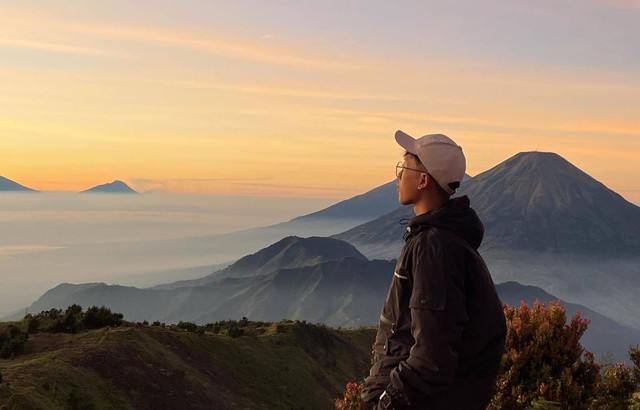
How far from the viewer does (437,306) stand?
4176mm

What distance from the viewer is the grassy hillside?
21.1 meters

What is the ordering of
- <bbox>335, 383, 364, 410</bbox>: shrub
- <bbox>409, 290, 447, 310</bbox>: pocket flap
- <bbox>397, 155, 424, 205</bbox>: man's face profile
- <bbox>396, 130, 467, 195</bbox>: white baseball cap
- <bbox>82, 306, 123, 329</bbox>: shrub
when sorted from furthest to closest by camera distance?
<bbox>82, 306, 123, 329</bbox>: shrub, <bbox>335, 383, 364, 410</bbox>: shrub, <bbox>397, 155, 424, 205</bbox>: man's face profile, <bbox>396, 130, 467, 195</bbox>: white baseball cap, <bbox>409, 290, 447, 310</bbox>: pocket flap

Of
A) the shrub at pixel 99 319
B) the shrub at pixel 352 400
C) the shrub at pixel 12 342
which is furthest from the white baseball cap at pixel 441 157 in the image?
the shrub at pixel 99 319

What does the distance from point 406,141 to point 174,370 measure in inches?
1076

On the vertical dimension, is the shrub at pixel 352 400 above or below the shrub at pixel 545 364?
below

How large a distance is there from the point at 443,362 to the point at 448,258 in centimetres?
69

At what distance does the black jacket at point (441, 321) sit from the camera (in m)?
4.20

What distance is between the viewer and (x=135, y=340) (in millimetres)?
29953

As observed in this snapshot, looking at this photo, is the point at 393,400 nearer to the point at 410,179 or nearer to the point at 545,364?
the point at 410,179

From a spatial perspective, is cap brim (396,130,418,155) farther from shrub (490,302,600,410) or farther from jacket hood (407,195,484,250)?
shrub (490,302,600,410)

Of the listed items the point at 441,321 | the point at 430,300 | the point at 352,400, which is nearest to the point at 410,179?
the point at 430,300

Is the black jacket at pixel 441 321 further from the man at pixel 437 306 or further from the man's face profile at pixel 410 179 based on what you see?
the man's face profile at pixel 410 179

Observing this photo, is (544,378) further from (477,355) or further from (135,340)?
(135,340)

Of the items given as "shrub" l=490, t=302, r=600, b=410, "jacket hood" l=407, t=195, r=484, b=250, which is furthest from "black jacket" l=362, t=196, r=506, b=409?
"shrub" l=490, t=302, r=600, b=410
